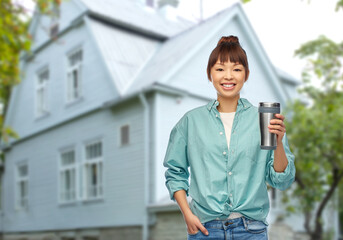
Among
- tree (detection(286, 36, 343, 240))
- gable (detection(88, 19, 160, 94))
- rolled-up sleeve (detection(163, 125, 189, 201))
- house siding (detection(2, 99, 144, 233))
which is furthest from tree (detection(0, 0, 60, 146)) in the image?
rolled-up sleeve (detection(163, 125, 189, 201))

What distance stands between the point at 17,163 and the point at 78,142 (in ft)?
17.9

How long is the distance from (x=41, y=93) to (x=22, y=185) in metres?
3.69

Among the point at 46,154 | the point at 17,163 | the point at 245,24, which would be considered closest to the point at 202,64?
the point at 245,24

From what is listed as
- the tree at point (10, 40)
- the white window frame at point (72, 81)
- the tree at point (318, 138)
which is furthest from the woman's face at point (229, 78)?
the white window frame at point (72, 81)

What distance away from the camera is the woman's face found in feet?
7.02

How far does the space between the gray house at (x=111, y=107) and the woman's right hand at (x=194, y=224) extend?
963 centimetres

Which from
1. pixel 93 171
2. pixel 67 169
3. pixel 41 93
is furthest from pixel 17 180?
pixel 93 171

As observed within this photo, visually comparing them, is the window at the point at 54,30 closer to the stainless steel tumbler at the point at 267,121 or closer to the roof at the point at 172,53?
the roof at the point at 172,53

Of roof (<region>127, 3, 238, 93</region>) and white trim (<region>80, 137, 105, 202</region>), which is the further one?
white trim (<region>80, 137, 105, 202</region>)

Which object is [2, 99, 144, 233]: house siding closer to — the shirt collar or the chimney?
the chimney

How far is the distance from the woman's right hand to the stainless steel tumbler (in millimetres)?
413

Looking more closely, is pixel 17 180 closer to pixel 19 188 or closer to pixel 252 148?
pixel 19 188

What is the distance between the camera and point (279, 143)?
1.98 m

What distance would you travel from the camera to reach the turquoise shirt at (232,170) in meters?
2.09
